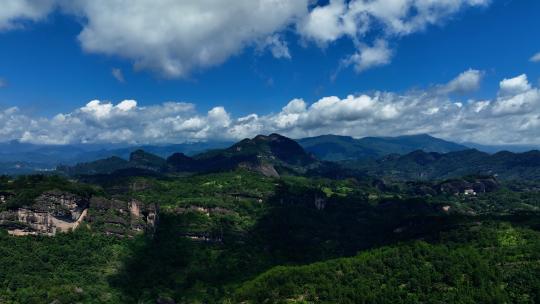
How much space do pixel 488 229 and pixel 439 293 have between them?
7937 cm

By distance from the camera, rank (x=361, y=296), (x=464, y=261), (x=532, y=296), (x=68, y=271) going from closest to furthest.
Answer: (x=532, y=296) < (x=361, y=296) < (x=464, y=261) < (x=68, y=271)

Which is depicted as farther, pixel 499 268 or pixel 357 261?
pixel 357 261

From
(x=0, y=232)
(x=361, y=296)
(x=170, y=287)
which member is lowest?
(x=170, y=287)

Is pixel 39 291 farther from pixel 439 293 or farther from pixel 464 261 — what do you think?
pixel 464 261

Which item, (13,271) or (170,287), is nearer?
(13,271)

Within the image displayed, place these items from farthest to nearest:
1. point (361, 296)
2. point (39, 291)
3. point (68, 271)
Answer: point (68, 271) < point (39, 291) < point (361, 296)

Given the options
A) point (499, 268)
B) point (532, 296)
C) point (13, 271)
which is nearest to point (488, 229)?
point (499, 268)

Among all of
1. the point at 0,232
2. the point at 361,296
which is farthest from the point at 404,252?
the point at 0,232

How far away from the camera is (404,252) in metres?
153

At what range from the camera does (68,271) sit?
614ft

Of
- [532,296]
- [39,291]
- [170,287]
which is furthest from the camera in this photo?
[170,287]

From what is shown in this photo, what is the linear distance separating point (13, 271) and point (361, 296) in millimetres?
130890

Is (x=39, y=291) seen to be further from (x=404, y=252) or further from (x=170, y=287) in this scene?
(x=404, y=252)

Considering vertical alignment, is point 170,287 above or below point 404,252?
below
